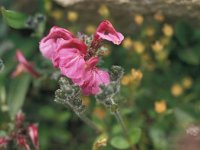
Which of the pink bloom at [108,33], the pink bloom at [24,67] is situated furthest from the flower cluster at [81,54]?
the pink bloom at [24,67]

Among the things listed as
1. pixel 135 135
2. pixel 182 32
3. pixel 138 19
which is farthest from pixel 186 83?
pixel 135 135

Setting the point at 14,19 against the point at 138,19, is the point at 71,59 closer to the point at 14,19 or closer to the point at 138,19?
the point at 14,19

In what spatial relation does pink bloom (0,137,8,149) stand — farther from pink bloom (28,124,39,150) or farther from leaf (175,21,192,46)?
leaf (175,21,192,46)

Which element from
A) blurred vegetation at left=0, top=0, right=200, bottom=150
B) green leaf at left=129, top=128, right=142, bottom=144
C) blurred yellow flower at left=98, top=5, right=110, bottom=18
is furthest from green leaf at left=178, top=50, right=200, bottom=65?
→ green leaf at left=129, top=128, right=142, bottom=144

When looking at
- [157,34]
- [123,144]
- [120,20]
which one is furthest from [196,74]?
[123,144]

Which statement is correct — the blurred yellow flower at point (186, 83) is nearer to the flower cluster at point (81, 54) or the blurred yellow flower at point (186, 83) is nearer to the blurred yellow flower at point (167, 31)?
the blurred yellow flower at point (167, 31)
